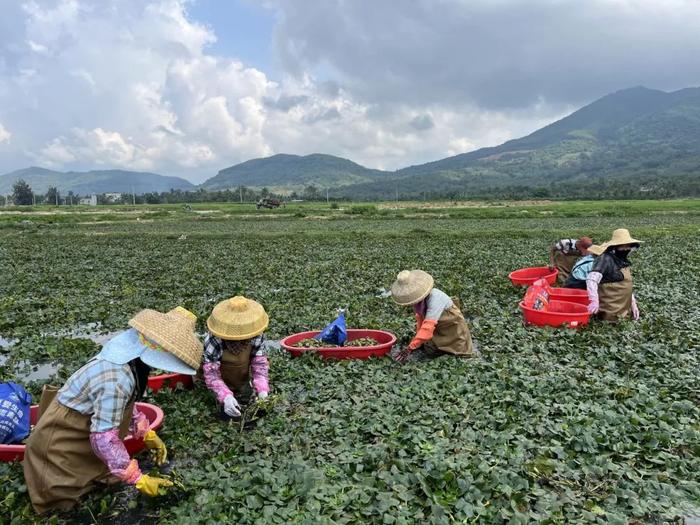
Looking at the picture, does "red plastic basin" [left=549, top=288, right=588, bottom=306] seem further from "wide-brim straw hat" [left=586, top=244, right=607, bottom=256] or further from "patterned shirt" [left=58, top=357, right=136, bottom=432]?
"patterned shirt" [left=58, top=357, right=136, bottom=432]

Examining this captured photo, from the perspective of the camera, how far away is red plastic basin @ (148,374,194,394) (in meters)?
5.79

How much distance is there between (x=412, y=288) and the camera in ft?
21.1

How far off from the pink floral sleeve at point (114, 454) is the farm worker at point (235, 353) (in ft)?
4.10

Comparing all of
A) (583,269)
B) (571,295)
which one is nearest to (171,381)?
→ (571,295)

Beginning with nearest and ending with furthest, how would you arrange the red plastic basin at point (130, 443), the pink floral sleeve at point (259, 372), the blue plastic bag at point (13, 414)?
1. the red plastic basin at point (130, 443)
2. the blue plastic bag at point (13, 414)
3. the pink floral sleeve at point (259, 372)

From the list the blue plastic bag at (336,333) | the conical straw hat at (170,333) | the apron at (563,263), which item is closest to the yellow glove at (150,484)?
the conical straw hat at (170,333)

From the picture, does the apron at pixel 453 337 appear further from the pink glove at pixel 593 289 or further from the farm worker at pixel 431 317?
the pink glove at pixel 593 289

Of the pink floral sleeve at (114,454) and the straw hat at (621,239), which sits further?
the straw hat at (621,239)

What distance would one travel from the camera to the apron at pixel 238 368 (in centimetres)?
521

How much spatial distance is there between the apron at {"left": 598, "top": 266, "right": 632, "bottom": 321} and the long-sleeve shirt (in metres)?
6.09

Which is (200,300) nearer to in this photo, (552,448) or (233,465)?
(233,465)

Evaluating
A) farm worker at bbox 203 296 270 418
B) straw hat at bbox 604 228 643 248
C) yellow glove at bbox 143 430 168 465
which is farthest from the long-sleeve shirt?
straw hat at bbox 604 228 643 248

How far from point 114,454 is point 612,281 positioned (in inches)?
306

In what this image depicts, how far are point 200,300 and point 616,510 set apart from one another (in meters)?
9.62
